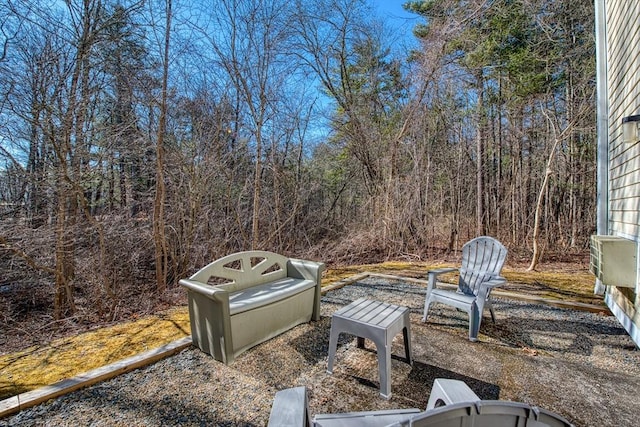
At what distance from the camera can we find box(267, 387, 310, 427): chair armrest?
94cm

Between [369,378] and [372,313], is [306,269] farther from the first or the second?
[369,378]

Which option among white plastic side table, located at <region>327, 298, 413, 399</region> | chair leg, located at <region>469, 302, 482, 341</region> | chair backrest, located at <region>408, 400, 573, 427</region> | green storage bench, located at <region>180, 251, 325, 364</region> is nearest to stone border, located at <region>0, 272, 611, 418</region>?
green storage bench, located at <region>180, 251, 325, 364</region>

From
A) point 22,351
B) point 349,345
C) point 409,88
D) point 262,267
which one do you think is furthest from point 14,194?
point 409,88

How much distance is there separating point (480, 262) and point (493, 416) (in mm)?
2673

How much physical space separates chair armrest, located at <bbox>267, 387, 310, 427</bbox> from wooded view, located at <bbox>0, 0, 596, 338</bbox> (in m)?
3.02

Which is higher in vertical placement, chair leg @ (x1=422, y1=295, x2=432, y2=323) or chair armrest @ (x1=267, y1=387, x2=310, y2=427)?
chair armrest @ (x1=267, y1=387, x2=310, y2=427)

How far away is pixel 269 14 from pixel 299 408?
17.0ft

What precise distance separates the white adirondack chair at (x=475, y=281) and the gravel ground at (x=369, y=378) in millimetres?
237

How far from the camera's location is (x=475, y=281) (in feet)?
9.96

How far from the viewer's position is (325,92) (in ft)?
24.9

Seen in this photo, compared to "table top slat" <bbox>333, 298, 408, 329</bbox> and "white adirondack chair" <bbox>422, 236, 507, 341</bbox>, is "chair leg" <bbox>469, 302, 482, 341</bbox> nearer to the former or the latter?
"white adirondack chair" <bbox>422, 236, 507, 341</bbox>

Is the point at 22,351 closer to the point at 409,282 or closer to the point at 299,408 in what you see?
the point at 299,408

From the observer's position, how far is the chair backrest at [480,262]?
2971 millimetres

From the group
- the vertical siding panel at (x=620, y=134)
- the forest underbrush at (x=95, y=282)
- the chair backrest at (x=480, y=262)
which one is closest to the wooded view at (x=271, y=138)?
the forest underbrush at (x=95, y=282)
